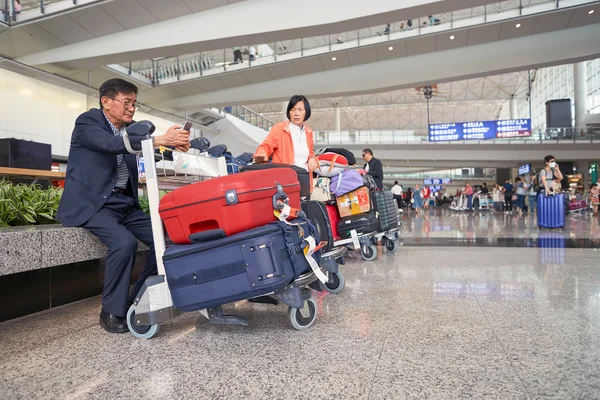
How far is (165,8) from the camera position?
33.6ft

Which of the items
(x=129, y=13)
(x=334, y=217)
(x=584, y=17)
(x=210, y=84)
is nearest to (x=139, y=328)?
(x=334, y=217)

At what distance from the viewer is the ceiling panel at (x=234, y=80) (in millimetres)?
15500

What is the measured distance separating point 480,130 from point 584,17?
18.2m

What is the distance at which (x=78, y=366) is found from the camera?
73.5 inches

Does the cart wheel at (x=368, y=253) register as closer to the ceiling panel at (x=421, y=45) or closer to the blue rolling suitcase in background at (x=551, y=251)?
the blue rolling suitcase in background at (x=551, y=251)

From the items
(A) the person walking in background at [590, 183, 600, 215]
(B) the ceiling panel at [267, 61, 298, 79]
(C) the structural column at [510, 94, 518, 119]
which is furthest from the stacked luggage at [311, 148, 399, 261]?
(C) the structural column at [510, 94, 518, 119]

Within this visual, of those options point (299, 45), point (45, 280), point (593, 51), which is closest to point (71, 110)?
point (299, 45)

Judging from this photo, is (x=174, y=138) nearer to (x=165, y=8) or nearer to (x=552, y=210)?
(x=165, y=8)

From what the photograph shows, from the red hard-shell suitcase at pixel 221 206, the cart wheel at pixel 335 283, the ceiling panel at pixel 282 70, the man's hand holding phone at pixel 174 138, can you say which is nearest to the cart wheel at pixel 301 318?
the red hard-shell suitcase at pixel 221 206

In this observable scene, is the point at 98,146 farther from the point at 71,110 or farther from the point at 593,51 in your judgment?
the point at 593,51

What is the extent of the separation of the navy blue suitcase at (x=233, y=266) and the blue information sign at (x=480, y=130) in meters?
30.1

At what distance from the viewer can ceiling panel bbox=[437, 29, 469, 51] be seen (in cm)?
1285

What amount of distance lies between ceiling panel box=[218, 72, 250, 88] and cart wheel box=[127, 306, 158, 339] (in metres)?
14.0

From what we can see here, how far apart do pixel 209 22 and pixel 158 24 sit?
144 cm
